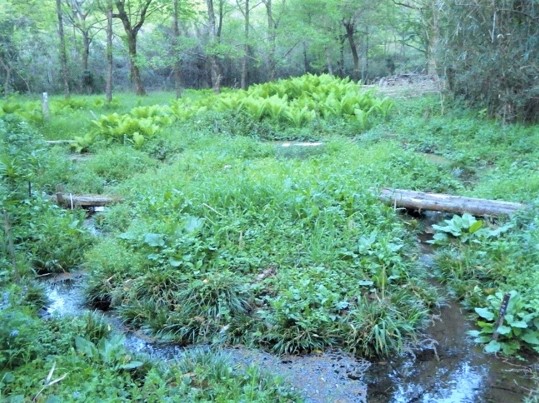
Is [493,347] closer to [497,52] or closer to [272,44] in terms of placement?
[497,52]

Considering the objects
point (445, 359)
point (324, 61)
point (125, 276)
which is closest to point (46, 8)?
→ point (324, 61)

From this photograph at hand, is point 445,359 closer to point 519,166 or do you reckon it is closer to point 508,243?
point 508,243

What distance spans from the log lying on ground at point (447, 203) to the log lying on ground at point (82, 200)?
12.2 feet

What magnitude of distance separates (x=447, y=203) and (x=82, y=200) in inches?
189

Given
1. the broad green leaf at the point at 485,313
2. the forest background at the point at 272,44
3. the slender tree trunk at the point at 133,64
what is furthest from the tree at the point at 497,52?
the slender tree trunk at the point at 133,64

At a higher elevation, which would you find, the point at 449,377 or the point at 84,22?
the point at 84,22

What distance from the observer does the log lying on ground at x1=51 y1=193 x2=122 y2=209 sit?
6.41 metres

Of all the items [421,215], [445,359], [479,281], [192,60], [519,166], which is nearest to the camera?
[445,359]

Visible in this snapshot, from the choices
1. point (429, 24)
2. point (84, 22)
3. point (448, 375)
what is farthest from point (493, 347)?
point (84, 22)

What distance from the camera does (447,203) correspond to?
5.73 m

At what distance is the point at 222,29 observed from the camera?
66.2 ft

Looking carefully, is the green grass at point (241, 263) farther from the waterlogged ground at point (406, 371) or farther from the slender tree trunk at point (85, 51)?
the slender tree trunk at point (85, 51)

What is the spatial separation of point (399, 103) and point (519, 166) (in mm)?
5246

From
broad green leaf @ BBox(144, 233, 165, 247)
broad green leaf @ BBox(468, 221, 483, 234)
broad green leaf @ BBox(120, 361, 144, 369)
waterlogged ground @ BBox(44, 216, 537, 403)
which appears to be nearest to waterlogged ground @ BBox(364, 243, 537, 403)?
waterlogged ground @ BBox(44, 216, 537, 403)
